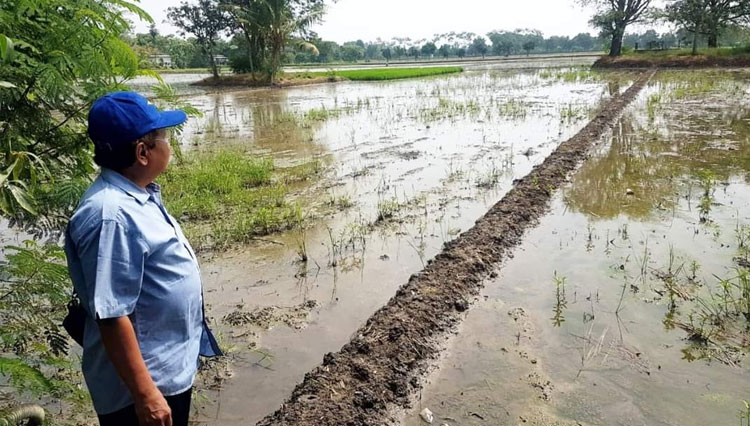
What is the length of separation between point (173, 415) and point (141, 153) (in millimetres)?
909

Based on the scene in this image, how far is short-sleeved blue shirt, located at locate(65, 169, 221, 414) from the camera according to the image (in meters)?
1.32

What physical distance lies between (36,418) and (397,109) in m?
15.9

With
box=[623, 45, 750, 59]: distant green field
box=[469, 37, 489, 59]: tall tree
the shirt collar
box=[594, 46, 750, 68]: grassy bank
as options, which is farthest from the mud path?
box=[469, 37, 489, 59]: tall tree

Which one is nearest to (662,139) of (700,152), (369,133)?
(700,152)

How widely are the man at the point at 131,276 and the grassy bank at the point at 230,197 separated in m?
3.73

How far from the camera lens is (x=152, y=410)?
1.42m

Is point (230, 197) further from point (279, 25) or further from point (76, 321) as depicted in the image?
point (279, 25)

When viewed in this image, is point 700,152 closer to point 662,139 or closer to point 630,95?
point 662,139

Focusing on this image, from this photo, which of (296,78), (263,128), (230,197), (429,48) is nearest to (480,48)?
(429,48)

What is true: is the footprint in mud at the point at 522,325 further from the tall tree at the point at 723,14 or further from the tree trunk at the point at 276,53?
the tall tree at the point at 723,14

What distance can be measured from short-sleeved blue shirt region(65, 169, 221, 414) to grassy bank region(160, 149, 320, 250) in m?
3.72

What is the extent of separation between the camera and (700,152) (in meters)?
8.70

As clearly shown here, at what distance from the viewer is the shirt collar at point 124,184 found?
1430mm

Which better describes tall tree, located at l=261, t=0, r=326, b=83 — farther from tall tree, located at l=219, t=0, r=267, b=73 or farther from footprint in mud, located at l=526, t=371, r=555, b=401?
footprint in mud, located at l=526, t=371, r=555, b=401
